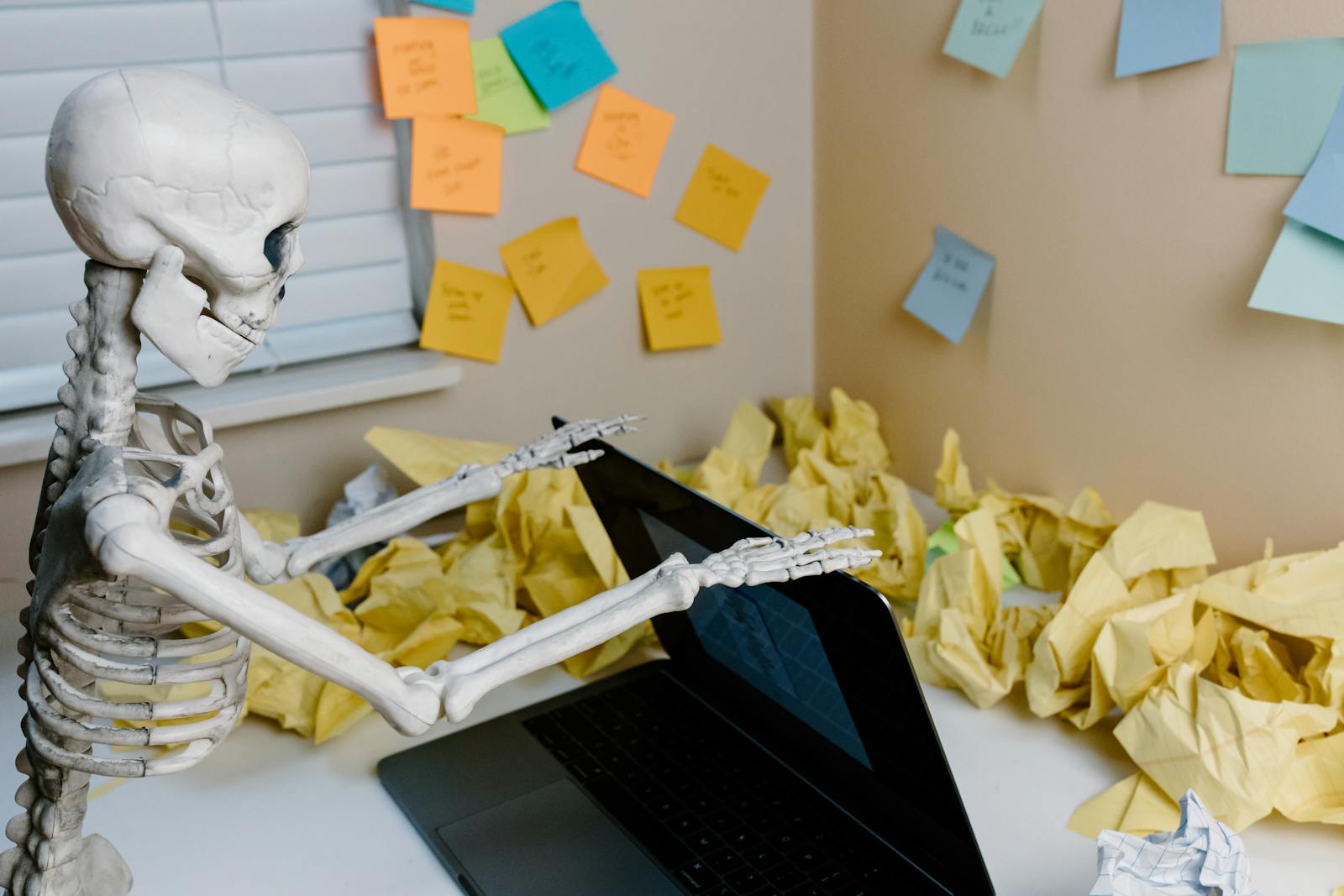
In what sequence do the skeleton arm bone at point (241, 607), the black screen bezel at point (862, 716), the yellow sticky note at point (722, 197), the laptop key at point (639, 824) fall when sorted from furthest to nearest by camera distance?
1. the yellow sticky note at point (722, 197)
2. the laptop key at point (639, 824)
3. the black screen bezel at point (862, 716)
4. the skeleton arm bone at point (241, 607)

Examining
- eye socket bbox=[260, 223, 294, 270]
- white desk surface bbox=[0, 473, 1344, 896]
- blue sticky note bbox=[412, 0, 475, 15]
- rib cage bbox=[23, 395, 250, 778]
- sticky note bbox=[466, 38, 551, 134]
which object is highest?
blue sticky note bbox=[412, 0, 475, 15]

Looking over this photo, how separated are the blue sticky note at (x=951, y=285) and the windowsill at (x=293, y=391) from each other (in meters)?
0.50

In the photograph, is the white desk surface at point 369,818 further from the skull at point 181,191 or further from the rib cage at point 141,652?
the skull at point 181,191

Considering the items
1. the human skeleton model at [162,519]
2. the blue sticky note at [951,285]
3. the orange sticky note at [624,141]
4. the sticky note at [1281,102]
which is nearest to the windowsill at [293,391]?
the orange sticky note at [624,141]

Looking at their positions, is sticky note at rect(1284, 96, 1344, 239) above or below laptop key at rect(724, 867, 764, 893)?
above

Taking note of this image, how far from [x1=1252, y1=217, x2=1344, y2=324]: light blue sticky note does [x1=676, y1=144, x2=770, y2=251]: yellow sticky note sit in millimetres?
598

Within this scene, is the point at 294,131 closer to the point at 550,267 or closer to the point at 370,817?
the point at 550,267

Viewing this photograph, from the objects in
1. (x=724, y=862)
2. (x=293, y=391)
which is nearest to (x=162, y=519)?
(x=724, y=862)

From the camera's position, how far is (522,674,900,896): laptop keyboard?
2.54 ft

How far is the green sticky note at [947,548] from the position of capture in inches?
44.1

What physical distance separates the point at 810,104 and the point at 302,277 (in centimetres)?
60

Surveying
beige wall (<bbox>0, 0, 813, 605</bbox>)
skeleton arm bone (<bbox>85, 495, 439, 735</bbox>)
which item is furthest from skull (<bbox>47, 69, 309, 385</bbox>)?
beige wall (<bbox>0, 0, 813, 605</bbox>)

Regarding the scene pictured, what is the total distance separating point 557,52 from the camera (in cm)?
120

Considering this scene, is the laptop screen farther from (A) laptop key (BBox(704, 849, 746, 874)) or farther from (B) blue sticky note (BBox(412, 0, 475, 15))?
(B) blue sticky note (BBox(412, 0, 475, 15))
